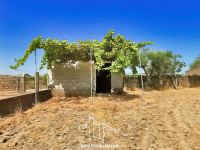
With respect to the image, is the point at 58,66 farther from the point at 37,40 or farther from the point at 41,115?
the point at 41,115

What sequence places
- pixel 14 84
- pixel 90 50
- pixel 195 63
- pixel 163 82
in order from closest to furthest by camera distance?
1. pixel 90 50
2. pixel 14 84
3. pixel 163 82
4. pixel 195 63

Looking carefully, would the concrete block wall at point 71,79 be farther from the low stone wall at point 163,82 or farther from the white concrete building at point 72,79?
the low stone wall at point 163,82

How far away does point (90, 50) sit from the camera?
13094 millimetres

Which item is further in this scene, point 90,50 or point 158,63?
point 158,63

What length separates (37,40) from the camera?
490 inches

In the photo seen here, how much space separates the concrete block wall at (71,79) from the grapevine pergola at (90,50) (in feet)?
1.23

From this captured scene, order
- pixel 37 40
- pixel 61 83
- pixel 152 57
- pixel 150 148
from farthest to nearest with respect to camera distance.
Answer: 1. pixel 152 57
2. pixel 61 83
3. pixel 37 40
4. pixel 150 148

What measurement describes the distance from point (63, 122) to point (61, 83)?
→ 22.7 feet

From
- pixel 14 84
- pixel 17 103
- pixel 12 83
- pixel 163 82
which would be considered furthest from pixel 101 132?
pixel 163 82

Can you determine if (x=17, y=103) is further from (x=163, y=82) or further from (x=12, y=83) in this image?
(x=163, y=82)

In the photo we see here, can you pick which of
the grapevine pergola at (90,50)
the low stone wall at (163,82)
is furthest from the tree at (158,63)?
the grapevine pergola at (90,50)

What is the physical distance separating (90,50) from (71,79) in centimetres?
202

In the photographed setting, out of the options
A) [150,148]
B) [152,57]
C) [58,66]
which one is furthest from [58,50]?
[152,57]

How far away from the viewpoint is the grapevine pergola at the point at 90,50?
12617 mm
